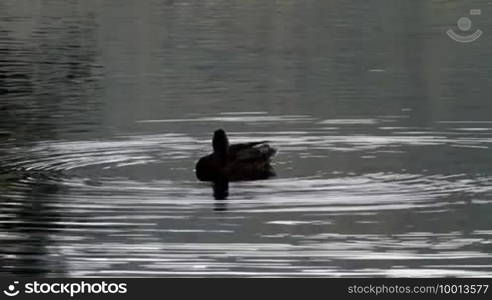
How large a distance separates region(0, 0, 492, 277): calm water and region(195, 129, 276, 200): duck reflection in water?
296 mm

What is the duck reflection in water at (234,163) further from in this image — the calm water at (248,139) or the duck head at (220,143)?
the calm water at (248,139)

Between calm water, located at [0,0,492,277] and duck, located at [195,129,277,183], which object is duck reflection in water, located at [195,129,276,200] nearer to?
duck, located at [195,129,277,183]

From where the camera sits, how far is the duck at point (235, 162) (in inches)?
869

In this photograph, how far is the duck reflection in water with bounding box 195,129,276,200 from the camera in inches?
868

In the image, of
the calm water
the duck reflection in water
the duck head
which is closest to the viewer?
the calm water

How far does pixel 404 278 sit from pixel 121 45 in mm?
38539

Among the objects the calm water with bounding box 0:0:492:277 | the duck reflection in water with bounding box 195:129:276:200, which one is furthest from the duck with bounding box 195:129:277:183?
the calm water with bounding box 0:0:492:277

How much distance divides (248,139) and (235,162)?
348 cm

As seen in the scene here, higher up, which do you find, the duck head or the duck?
the duck head

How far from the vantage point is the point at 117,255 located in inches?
650

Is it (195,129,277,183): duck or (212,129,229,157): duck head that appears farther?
(212,129,229,157): duck head

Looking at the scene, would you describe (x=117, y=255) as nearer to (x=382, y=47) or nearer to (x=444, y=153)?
(x=444, y=153)

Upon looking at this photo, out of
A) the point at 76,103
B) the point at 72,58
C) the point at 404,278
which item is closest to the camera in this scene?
the point at 404,278

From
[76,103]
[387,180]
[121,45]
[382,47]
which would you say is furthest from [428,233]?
[121,45]
